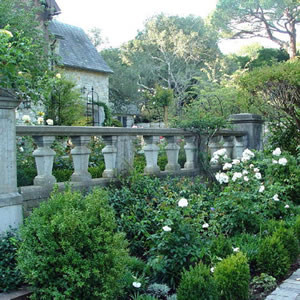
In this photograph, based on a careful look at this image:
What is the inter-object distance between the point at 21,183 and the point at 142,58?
103 feet

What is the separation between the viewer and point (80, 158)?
521 cm

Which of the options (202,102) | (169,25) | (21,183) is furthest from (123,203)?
(169,25)

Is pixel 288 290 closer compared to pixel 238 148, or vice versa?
pixel 288 290

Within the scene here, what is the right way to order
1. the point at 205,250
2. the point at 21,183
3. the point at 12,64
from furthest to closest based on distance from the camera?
the point at 21,183 < the point at 12,64 < the point at 205,250

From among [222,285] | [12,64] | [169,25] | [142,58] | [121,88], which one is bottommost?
[222,285]

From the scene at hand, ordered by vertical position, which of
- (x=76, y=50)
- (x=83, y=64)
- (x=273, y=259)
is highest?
(x=76, y=50)

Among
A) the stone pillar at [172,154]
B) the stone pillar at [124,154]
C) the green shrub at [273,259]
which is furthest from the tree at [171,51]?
the green shrub at [273,259]

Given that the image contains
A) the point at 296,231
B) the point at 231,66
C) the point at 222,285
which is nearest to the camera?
the point at 222,285

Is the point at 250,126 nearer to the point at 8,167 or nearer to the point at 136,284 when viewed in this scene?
the point at 8,167

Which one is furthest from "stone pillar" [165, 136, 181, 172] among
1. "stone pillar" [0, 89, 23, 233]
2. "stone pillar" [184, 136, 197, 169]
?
"stone pillar" [0, 89, 23, 233]

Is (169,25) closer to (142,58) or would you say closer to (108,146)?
(142,58)

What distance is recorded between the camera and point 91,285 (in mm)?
2918

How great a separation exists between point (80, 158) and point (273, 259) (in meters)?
2.70

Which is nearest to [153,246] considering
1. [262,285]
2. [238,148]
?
[262,285]
